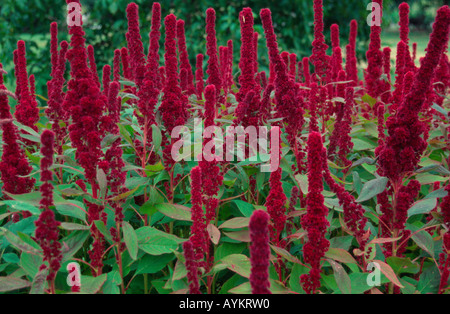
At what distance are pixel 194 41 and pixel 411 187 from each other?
19.9 feet

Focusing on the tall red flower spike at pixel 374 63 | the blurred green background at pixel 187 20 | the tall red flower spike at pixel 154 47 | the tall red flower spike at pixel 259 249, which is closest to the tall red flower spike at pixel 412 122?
the tall red flower spike at pixel 259 249

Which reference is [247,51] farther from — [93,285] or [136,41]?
[93,285]

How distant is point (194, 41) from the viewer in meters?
6.99

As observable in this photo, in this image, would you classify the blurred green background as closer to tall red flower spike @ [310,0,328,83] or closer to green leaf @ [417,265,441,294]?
tall red flower spike @ [310,0,328,83]

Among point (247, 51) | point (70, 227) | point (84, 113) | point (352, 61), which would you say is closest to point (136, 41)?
point (247, 51)

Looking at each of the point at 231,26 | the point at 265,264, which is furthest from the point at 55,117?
the point at 231,26

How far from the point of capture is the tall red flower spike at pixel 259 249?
893 millimetres

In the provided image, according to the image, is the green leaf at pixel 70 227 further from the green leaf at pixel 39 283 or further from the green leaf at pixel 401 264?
the green leaf at pixel 401 264

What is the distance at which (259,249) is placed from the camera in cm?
93

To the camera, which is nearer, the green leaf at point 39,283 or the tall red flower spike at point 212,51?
the green leaf at point 39,283

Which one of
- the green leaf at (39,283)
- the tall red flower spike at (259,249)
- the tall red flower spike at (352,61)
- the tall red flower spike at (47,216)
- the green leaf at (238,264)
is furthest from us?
the tall red flower spike at (352,61)

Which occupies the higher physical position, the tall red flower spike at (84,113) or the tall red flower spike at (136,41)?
the tall red flower spike at (136,41)

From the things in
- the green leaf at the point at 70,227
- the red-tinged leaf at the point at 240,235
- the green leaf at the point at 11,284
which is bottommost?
the green leaf at the point at 11,284
